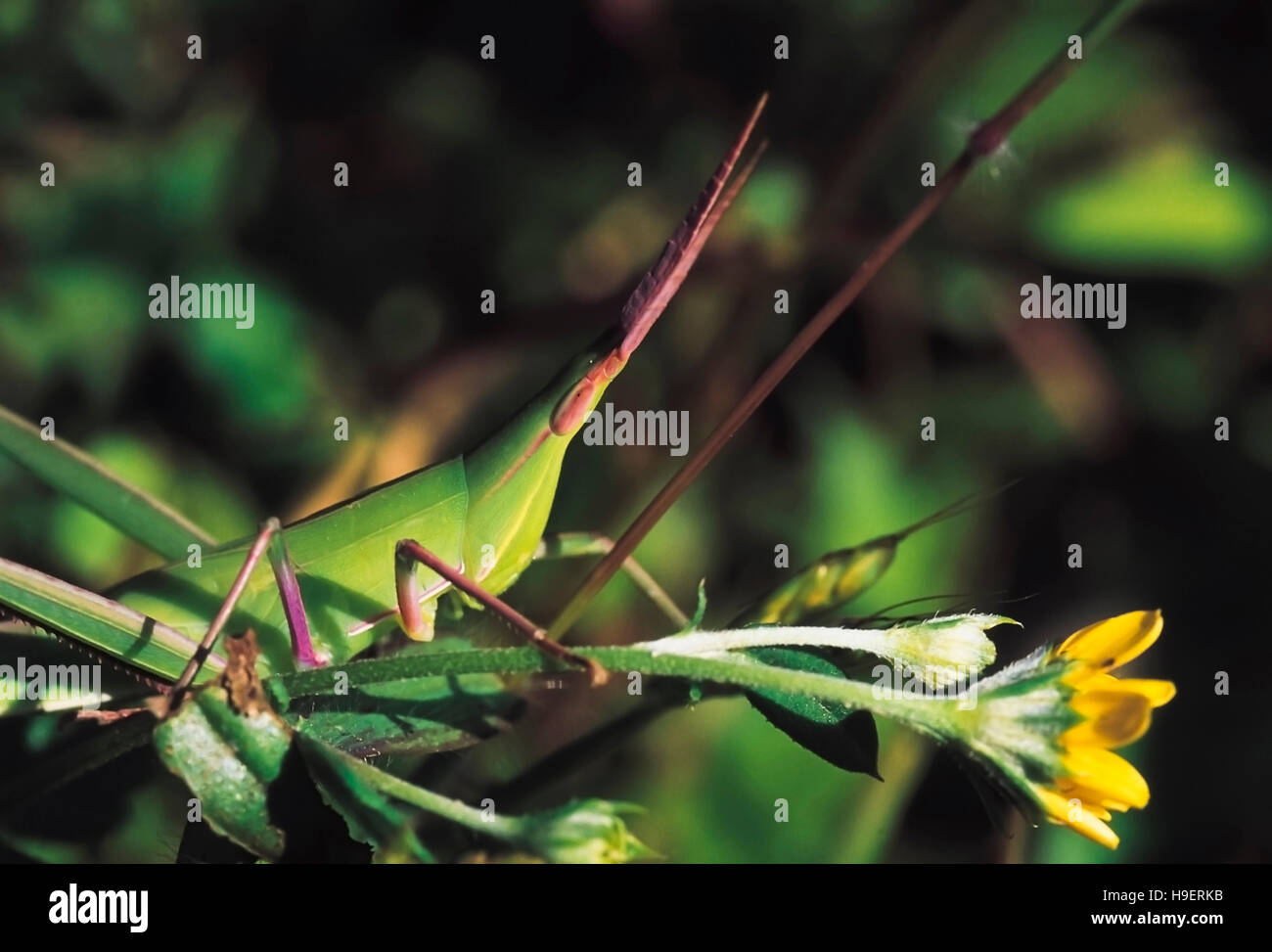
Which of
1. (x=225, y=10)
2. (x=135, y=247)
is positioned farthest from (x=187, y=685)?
(x=225, y=10)

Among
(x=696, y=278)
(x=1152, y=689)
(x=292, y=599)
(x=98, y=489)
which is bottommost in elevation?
(x=1152, y=689)

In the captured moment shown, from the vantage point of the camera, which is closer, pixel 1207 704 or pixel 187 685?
pixel 187 685

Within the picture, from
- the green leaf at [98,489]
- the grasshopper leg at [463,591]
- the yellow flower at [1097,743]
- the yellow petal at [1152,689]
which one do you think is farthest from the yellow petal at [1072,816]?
the green leaf at [98,489]

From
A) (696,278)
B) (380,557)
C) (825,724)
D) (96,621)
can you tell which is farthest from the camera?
(696,278)

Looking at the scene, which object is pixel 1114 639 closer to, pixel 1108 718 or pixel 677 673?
pixel 1108 718

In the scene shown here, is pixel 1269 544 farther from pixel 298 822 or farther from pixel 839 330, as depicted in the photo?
pixel 298 822

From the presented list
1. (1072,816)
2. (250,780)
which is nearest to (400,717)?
(250,780)
